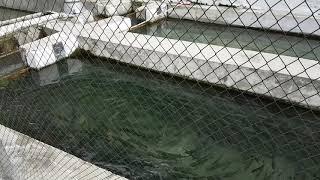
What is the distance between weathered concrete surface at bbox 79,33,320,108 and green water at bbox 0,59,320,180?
0.72ft

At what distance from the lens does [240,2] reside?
8805 millimetres

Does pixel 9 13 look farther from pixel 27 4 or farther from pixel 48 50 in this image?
pixel 48 50

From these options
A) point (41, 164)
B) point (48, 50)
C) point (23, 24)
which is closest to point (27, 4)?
point (23, 24)

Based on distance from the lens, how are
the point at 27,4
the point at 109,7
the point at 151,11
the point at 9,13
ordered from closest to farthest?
1. the point at 151,11
2. the point at 109,7
3. the point at 27,4
4. the point at 9,13

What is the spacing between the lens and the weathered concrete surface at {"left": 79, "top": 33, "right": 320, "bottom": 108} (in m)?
4.87

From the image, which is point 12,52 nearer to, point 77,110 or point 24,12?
point 77,110

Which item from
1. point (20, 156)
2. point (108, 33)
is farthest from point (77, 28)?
point (20, 156)

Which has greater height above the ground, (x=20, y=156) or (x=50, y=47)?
(x=50, y=47)

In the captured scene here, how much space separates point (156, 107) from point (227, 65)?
1.37 m

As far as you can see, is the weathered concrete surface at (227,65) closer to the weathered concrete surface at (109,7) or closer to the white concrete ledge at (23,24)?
the white concrete ledge at (23,24)

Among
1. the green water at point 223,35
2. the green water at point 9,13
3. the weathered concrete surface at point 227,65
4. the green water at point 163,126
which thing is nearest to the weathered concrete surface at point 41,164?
the green water at point 163,126

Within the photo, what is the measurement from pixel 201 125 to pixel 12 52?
4.41 meters

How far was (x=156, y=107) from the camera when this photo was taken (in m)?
5.51

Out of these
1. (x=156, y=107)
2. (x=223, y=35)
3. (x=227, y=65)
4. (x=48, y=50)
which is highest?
(x=48, y=50)
